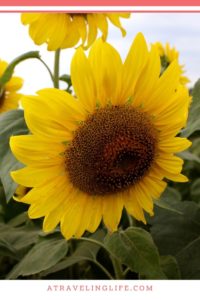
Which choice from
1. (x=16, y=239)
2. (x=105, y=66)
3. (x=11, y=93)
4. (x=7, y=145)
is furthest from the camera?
(x=11, y=93)

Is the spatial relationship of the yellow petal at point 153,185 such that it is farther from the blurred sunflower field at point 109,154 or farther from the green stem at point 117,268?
the green stem at point 117,268

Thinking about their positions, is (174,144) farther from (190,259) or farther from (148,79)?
(190,259)

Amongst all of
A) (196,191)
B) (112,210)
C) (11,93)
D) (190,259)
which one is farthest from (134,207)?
(11,93)

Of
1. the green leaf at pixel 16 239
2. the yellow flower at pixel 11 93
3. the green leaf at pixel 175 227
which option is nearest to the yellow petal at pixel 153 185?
the green leaf at pixel 175 227

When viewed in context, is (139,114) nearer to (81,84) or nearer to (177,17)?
(81,84)

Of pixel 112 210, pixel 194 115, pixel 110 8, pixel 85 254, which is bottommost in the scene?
pixel 85 254

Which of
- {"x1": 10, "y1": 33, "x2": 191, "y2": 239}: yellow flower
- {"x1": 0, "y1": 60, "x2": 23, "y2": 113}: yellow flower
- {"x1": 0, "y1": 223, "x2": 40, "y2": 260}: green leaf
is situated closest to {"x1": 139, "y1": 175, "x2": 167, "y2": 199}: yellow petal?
{"x1": 10, "y1": 33, "x2": 191, "y2": 239}: yellow flower
